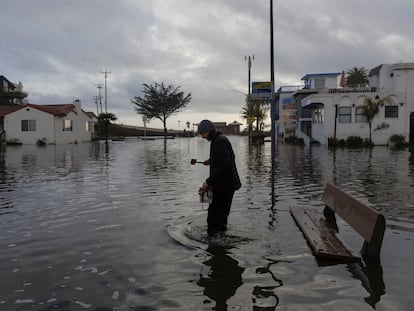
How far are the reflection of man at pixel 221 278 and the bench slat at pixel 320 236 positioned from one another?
1.21 metres

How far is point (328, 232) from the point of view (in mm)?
6836

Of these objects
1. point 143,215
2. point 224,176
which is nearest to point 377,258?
point 224,176

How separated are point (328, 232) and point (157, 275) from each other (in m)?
2.96

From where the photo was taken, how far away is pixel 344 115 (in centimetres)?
4206

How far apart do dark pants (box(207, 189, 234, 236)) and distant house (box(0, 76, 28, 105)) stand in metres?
79.4

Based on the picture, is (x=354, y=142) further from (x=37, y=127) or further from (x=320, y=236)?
(x=320, y=236)

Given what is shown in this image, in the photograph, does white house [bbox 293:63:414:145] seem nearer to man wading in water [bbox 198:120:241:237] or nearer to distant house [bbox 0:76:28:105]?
man wading in water [bbox 198:120:241:237]

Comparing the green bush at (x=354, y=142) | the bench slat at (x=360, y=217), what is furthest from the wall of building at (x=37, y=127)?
the bench slat at (x=360, y=217)

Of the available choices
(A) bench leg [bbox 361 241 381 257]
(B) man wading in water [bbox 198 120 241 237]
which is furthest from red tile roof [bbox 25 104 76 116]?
(A) bench leg [bbox 361 241 381 257]

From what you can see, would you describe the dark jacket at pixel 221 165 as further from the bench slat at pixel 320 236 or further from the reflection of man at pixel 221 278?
the bench slat at pixel 320 236

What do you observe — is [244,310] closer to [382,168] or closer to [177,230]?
[177,230]

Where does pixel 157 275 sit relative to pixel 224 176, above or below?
below

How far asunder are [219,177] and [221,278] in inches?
65.1

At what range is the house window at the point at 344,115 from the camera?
4194 cm
